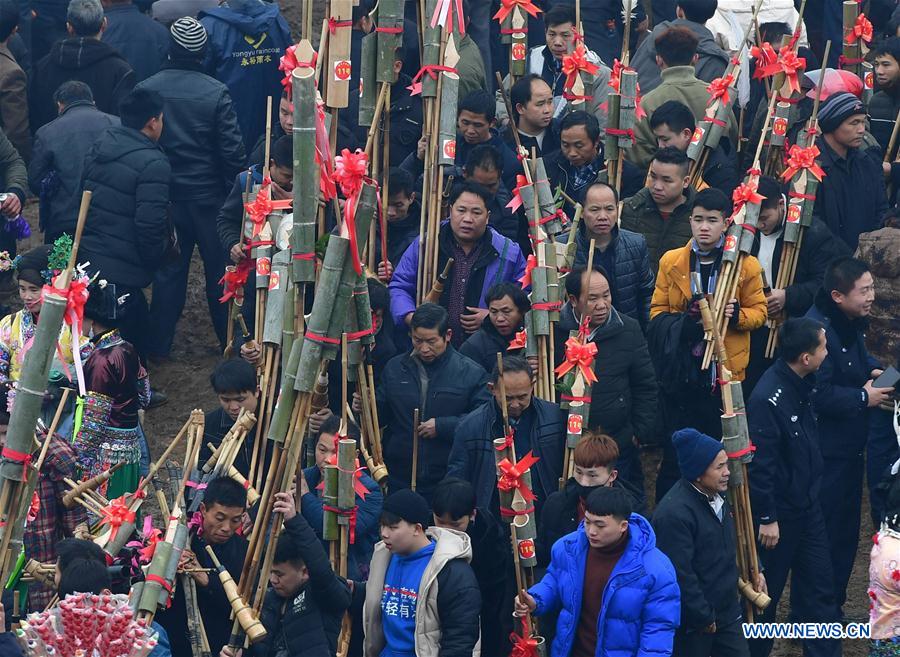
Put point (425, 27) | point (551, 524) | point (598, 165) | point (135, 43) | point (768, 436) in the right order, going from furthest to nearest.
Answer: point (135, 43) < point (598, 165) < point (425, 27) < point (768, 436) < point (551, 524)

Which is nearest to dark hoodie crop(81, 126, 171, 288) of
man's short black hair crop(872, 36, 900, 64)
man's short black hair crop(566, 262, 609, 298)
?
man's short black hair crop(566, 262, 609, 298)

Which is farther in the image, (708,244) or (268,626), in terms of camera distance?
(708,244)

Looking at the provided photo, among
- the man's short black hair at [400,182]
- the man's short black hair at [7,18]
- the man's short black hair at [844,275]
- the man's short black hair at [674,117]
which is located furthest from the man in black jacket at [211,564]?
the man's short black hair at [7,18]

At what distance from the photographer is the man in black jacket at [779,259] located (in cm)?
865

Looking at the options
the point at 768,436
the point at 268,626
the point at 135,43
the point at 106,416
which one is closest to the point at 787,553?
the point at 768,436

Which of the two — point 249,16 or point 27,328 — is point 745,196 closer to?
point 27,328

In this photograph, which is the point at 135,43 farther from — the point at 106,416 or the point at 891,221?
the point at 891,221

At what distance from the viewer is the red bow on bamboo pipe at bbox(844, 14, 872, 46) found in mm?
10859

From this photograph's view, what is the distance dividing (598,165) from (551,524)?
2.99 m

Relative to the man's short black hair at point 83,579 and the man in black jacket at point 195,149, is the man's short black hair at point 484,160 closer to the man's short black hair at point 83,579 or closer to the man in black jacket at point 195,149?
the man in black jacket at point 195,149

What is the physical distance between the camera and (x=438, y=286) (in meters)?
8.45

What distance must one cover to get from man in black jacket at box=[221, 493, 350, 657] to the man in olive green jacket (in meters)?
4.06

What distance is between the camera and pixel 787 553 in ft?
25.8

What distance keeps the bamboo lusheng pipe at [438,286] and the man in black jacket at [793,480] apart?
5.35 feet
